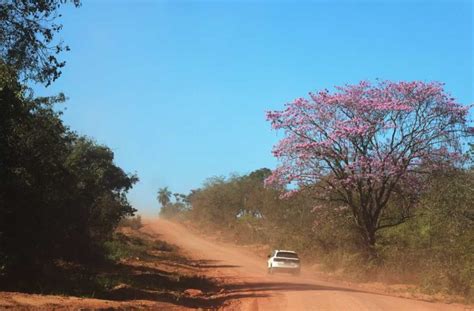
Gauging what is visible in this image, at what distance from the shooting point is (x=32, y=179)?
17.9 meters

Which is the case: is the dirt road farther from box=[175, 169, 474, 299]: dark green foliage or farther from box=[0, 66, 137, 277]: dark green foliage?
box=[0, 66, 137, 277]: dark green foliage

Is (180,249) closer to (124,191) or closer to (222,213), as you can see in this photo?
(124,191)

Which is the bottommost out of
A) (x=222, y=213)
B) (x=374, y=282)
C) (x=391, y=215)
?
(x=374, y=282)

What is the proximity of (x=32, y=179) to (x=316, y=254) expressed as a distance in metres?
22.3

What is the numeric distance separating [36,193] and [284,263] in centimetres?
1444

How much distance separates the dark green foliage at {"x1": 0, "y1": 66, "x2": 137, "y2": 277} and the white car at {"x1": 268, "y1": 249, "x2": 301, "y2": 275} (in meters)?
9.20

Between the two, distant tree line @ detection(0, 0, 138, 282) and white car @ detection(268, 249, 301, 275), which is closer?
distant tree line @ detection(0, 0, 138, 282)

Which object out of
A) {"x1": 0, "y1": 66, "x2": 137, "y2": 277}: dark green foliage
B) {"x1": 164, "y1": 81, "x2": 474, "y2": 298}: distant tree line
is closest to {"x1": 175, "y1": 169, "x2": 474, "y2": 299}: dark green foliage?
{"x1": 164, "y1": 81, "x2": 474, "y2": 298}: distant tree line

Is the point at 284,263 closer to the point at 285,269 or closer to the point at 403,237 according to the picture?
the point at 285,269

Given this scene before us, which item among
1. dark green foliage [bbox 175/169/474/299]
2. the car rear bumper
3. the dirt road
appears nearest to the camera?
the dirt road

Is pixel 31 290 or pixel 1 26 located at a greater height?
pixel 1 26

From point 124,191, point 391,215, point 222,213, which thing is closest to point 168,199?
point 222,213

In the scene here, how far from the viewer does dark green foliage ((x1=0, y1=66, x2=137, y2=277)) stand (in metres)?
15.9

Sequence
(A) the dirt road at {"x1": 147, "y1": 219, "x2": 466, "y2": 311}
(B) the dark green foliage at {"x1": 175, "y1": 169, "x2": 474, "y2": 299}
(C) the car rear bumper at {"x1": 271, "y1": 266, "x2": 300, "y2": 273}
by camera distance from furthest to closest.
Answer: (C) the car rear bumper at {"x1": 271, "y1": 266, "x2": 300, "y2": 273} < (B) the dark green foliage at {"x1": 175, "y1": 169, "x2": 474, "y2": 299} < (A) the dirt road at {"x1": 147, "y1": 219, "x2": 466, "y2": 311}
